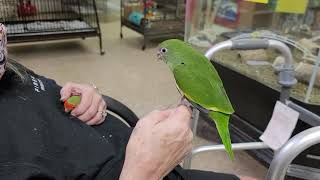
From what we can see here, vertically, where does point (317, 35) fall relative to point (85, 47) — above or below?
above

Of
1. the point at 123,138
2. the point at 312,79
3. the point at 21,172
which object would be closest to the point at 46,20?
the point at 312,79

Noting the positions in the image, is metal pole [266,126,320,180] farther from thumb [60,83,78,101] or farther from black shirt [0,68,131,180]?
thumb [60,83,78,101]

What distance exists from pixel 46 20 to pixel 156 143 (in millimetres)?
3208

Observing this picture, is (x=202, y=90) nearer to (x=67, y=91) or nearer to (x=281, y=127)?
(x=67, y=91)

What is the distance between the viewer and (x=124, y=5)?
155 inches

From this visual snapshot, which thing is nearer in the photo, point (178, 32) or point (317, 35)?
point (317, 35)

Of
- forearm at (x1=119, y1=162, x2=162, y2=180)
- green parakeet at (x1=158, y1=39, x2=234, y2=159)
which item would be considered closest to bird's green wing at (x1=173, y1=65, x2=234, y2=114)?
green parakeet at (x1=158, y1=39, x2=234, y2=159)

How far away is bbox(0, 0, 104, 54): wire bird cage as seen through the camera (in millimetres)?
3221

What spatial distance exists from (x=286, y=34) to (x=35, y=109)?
5.54ft

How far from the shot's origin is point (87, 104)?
94 centimetres

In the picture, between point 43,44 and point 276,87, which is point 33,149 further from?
point 43,44

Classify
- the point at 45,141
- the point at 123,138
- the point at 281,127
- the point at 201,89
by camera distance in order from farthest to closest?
the point at 281,127 < the point at 123,138 < the point at 45,141 < the point at 201,89

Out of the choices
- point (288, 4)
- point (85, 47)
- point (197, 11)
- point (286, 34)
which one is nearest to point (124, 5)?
point (85, 47)

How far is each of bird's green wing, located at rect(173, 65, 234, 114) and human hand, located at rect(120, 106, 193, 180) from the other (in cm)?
7
